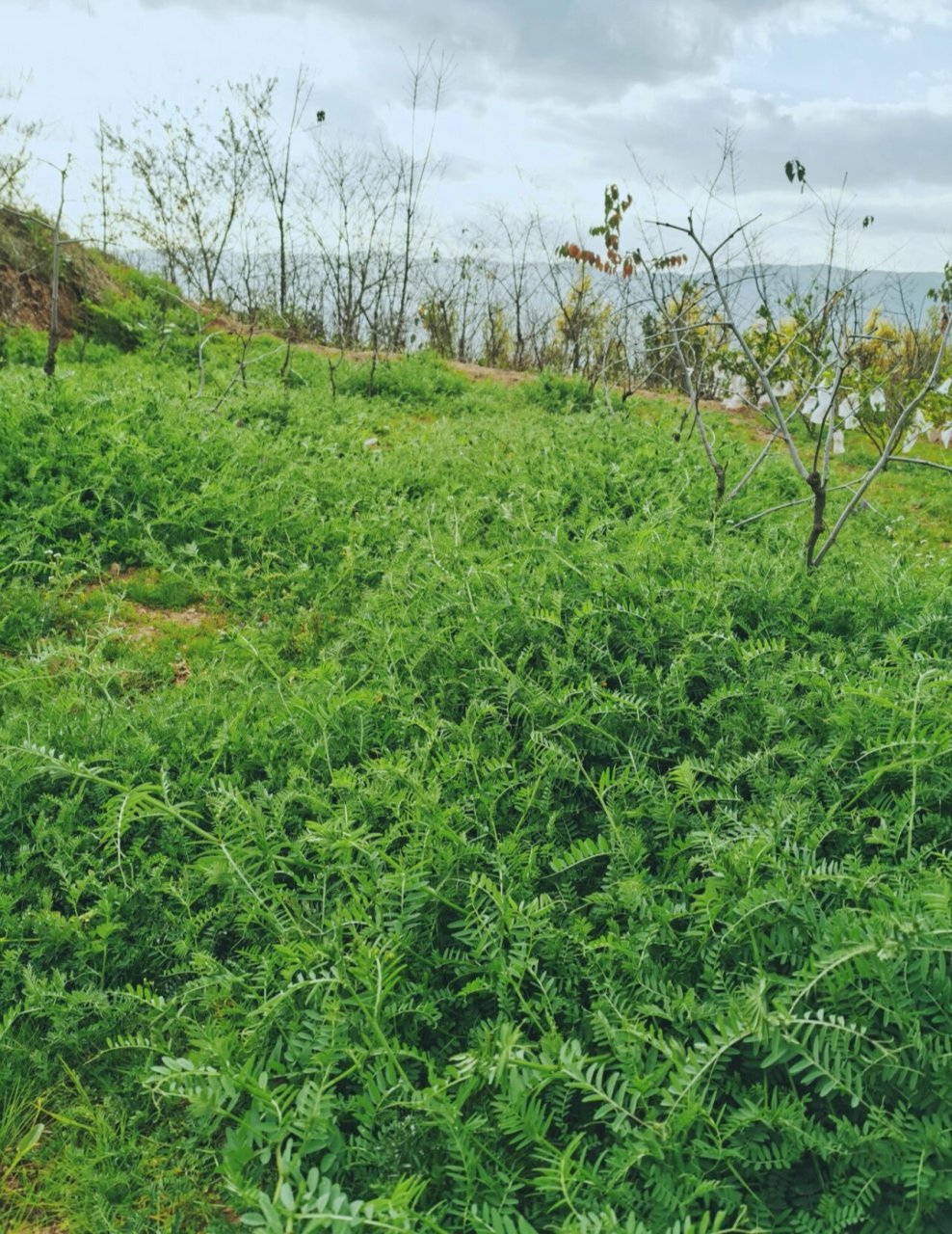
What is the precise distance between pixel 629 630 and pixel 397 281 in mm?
17322

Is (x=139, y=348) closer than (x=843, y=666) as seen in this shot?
No

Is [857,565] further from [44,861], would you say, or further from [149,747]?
[44,861]

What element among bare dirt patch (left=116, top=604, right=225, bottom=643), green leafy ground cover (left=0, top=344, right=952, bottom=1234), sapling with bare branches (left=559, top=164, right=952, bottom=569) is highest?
sapling with bare branches (left=559, top=164, right=952, bottom=569)

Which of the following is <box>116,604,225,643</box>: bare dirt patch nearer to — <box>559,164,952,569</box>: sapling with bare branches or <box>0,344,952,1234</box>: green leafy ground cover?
<box>0,344,952,1234</box>: green leafy ground cover

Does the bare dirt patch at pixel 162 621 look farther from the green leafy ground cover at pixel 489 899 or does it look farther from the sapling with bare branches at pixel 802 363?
the sapling with bare branches at pixel 802 363

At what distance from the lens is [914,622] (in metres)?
3.19

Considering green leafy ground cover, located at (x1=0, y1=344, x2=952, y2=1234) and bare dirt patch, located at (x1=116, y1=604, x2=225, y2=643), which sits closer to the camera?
green leafy ground cover, located at (x1=0, y1=344, x2=952, y2=1234)

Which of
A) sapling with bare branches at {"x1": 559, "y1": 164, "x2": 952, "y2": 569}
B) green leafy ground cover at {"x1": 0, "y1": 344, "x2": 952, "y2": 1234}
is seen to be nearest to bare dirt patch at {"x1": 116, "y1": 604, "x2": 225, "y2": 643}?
green leafy ground cover at {"x1": 0, "y1": 344, "x2": 952, "y2": 1234}

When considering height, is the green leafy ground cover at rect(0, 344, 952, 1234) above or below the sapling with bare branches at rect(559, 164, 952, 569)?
below

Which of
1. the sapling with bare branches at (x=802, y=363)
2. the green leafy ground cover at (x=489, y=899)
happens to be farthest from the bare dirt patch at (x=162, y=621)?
the sapling with bare branches at (x=802, y=363)

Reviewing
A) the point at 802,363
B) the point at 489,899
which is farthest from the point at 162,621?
the point at 802,363

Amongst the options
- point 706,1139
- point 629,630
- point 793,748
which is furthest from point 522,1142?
point 629,630

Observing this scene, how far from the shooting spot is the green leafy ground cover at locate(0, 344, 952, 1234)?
152cm

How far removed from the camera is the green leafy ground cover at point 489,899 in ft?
4.99
